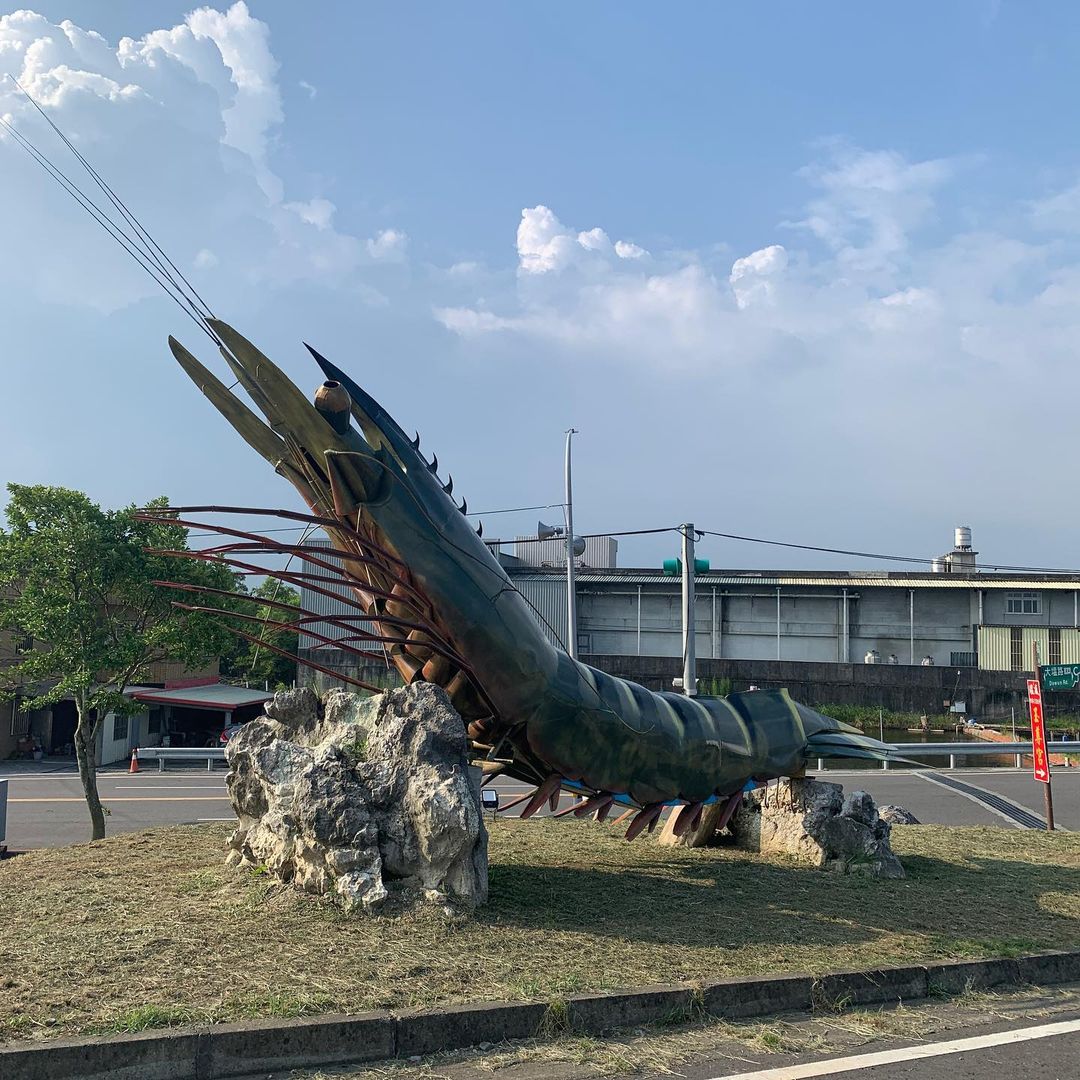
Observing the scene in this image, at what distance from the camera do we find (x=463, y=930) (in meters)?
6.51

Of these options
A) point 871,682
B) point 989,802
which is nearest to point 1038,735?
point 989,802

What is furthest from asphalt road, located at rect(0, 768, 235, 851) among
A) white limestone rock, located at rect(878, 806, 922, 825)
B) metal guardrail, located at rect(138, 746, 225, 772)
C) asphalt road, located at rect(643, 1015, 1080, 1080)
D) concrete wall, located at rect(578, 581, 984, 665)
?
concrete wall, located at rect(578, 581, 984, 665)

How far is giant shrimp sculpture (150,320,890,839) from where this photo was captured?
655 centimetres

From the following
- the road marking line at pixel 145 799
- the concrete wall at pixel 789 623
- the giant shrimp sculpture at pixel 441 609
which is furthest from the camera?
the concrete wall at pixel 789 623

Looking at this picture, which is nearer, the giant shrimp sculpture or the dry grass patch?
the dry grass patch

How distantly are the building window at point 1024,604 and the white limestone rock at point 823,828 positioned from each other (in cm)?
2916

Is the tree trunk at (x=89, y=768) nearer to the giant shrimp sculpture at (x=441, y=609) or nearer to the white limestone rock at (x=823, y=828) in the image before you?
the giant shrimp sculpture at (x=441, y=609)

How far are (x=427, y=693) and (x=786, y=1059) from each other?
3.64 metres

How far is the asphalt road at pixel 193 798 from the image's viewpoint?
51.3 ft

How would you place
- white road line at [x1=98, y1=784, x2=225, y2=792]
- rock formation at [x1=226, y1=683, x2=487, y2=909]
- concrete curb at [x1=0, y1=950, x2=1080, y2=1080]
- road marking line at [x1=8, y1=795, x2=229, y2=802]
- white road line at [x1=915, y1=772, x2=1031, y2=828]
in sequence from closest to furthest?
concrete curb at [x1=0, y1=950, x2=1080, y2=1080] < rock formation at [x1=226, y1=683, x2=487, y2=909] < white road line at [x1=915, y1=772, x2=1031, y2=828] < road marking line at [x1=8, y1=795, x2=229, y2=802] < white road line at [x1=98, y1=784, x2=225, y2=792]

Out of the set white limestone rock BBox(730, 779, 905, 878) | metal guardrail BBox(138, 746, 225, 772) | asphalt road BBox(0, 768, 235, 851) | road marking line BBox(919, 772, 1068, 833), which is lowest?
asphalt road BBox(0, 768, 235, 851)

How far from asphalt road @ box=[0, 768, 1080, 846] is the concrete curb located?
10.6 meters

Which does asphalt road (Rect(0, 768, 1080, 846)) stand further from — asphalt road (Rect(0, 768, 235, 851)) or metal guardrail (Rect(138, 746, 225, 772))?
metal guardrail (Rect(138, 746, 225, 772))

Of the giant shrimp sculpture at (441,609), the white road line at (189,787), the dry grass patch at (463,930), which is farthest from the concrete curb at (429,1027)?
the white road line at (189,787)
